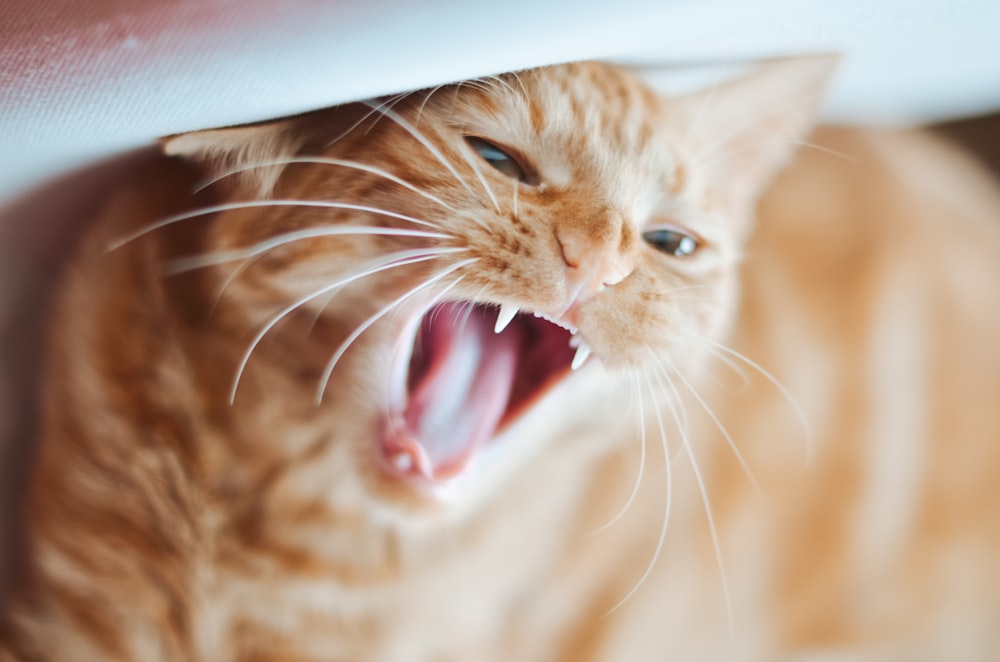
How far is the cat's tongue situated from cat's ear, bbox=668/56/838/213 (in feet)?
1.06

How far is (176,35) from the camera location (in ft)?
2.17

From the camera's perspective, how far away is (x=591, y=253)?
769 mm

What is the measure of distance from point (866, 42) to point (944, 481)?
0.96 metres

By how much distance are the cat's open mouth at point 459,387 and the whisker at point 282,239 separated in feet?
0.48

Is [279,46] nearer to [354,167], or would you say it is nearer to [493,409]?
[354,167]

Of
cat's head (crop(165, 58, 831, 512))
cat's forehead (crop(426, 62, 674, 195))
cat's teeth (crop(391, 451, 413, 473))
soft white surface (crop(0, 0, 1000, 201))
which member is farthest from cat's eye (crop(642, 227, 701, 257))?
cat's teeth (crop(391, 451, 413, 473))

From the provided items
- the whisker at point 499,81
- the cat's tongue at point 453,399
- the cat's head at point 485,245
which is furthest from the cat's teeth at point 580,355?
the whisker at point 499,81

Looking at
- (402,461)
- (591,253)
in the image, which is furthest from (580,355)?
(402,461)

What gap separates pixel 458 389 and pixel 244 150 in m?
0.35

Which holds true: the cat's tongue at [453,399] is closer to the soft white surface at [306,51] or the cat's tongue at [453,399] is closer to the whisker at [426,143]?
the whisker at [426,143]

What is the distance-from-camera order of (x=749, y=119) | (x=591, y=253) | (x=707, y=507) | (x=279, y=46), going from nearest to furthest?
(x=279, y=46) < (x=591, y=253) < (x=707, y=507) < (x=749, y=119)

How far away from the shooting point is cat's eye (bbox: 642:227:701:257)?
3.18 feet

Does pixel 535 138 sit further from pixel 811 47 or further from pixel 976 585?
pixel 976 585

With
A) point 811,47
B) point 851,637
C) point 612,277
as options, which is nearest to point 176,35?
point 612,277
